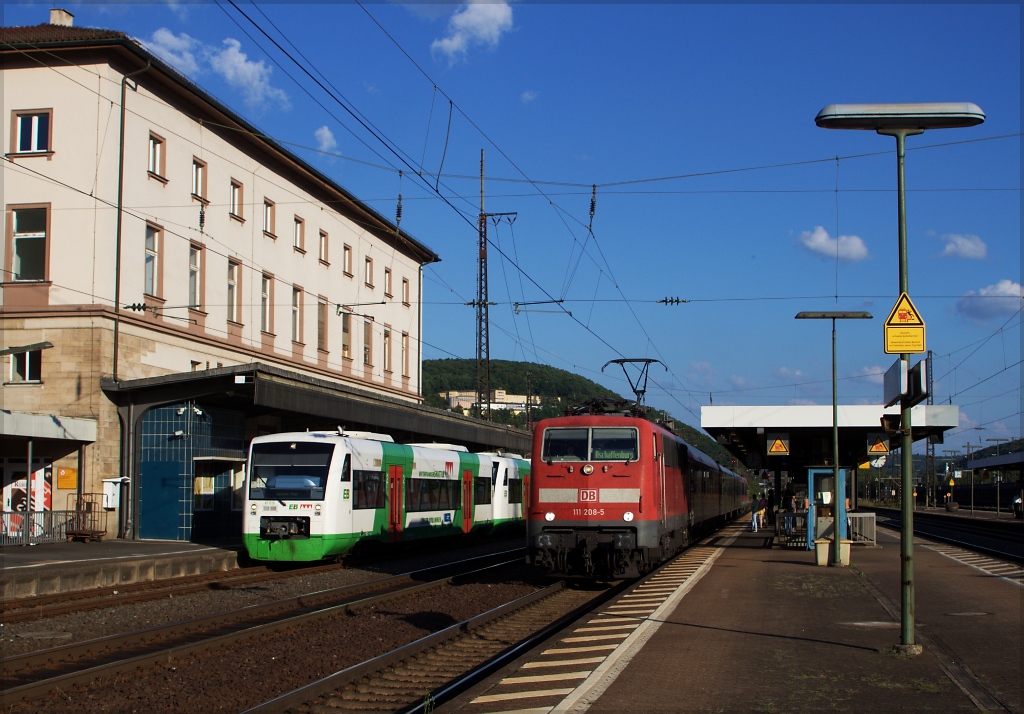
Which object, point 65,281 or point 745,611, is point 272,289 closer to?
point 65,281

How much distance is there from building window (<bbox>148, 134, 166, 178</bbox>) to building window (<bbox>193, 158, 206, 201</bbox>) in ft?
7.17

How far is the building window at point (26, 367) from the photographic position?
95.2 feet

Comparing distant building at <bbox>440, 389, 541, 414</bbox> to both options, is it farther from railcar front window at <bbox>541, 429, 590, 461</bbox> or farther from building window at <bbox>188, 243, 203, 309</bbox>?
railcar front window at <bbox>541, 429, 590, 461</bbox>

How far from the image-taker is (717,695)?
27.6 feet

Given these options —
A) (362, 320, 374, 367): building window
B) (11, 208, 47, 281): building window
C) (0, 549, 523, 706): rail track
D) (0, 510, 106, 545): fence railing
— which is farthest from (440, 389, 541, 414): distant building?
(0, 549, 523, 706): rail track

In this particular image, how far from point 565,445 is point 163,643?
8195 mm

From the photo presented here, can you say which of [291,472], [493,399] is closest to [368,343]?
[291,472]

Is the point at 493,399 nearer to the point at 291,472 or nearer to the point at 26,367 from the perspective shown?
the point at 26,367

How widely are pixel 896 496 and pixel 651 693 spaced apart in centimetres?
13073

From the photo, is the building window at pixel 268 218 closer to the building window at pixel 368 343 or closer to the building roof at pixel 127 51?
the building roof at pixel 127 51

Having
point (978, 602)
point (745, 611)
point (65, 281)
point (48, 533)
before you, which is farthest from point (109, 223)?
point (978, 602)

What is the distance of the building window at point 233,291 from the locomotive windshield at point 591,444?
71.2ft

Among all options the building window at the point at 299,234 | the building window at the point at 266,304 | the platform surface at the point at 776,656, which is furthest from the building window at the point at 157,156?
the platform surface at the point at 776,656

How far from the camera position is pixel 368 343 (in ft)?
166
